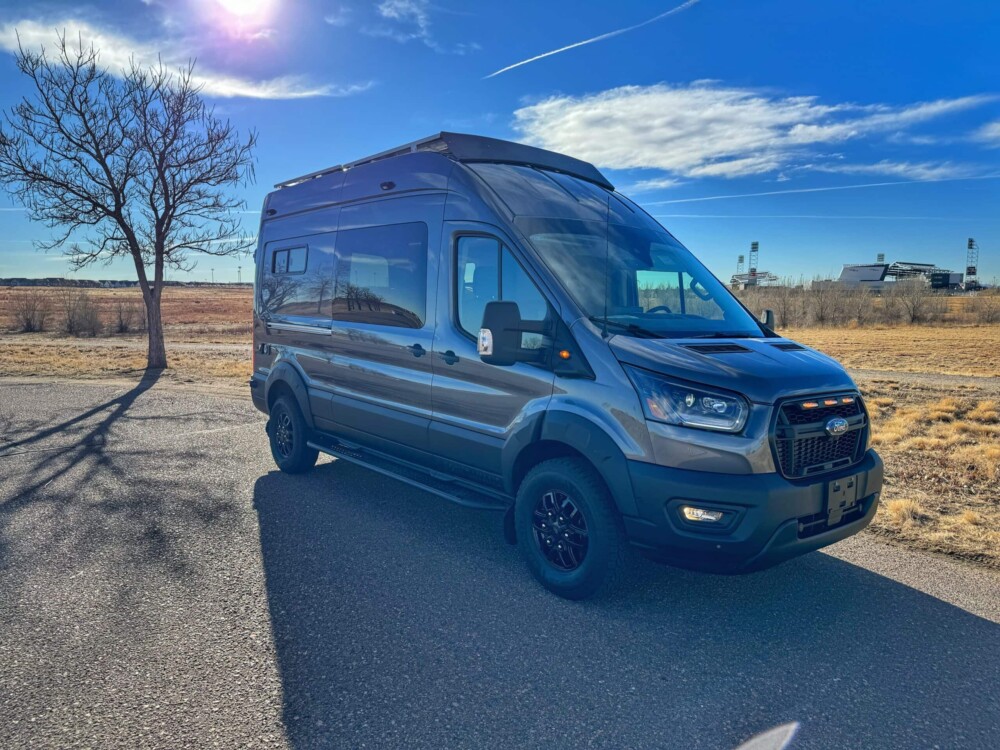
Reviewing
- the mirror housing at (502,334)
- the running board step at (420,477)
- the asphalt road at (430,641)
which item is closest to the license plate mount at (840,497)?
the asphalt road at (430,641)

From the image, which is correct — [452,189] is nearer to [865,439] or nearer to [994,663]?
[865,439]

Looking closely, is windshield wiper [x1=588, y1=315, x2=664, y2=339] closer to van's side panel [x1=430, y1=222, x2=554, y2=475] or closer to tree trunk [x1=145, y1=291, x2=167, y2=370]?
van's side panel [x1=430, y1=222, x2=554, y2=475]

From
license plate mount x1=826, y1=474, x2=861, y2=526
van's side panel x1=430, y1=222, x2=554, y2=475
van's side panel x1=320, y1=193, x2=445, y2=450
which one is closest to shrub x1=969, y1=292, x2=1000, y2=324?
license plate mount x1=826, y1=474, x2=861, y2=526

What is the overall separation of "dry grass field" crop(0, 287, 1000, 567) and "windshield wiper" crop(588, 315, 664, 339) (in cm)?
272

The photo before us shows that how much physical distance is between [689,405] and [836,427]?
895 mm

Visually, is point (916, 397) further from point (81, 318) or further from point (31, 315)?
point (31, 315)

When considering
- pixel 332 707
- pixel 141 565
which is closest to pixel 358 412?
pixel 141 565

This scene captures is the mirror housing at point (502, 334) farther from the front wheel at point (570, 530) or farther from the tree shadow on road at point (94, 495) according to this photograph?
the tree shadow on road at point (94, 495)

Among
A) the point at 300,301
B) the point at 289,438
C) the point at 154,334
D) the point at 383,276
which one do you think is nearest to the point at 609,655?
the point at 383,276

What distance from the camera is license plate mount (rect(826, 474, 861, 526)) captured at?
3.57 meters

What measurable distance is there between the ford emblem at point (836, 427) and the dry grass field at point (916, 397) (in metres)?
1.83

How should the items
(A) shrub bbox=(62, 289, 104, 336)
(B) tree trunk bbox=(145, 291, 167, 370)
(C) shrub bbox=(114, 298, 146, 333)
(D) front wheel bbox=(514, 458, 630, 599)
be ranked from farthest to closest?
(C) shrub bbox=(114, 298, 146, 333) → (A) shrub bbox=(62, 289, 104, 336) → (B) tree trunk bbox=(145, 291, 167, 370) → (D) front wheel bbox=(514, 458, 630, 599)

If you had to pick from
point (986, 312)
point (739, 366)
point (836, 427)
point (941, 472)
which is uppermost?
point (986, 312)

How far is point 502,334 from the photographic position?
3.84 m
